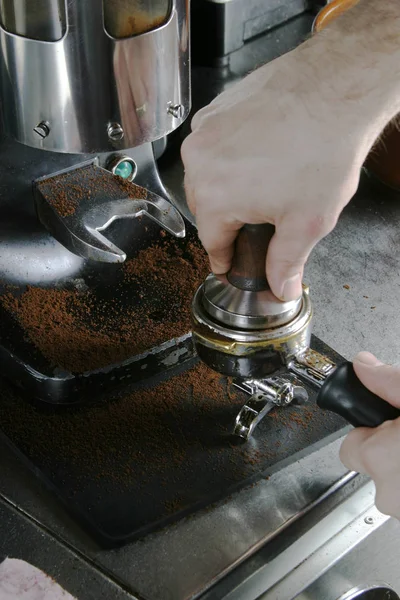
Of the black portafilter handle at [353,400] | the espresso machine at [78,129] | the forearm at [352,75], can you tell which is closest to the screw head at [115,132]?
the espresso machine at [78,129]

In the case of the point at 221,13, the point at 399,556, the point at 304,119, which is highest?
the point at 304,119

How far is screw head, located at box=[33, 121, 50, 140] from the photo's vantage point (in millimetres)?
751

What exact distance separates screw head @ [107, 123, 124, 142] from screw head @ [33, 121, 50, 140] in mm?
59

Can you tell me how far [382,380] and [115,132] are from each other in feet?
1.17

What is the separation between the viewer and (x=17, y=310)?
0.81 meters

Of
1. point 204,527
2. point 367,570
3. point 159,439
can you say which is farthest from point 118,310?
point 367,570

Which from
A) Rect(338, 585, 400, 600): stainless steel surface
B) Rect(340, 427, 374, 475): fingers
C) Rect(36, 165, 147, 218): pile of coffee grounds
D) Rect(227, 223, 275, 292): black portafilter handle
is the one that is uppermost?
Rect(227, 223, 275, 292): black portafilter handle

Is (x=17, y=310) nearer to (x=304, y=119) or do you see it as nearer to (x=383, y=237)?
(x=304, y=119)

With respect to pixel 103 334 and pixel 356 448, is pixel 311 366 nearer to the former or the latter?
pixel 356 448

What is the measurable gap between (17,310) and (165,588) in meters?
0.32

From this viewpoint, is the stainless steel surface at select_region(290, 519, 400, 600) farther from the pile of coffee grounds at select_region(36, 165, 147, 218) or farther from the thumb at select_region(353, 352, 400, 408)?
the pile of coffee grounds at select_region(36, 165, 147, 218)

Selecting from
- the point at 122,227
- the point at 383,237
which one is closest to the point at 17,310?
the point at 122,227

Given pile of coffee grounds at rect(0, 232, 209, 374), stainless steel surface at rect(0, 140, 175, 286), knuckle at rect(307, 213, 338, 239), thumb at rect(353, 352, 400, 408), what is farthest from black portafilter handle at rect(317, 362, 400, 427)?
stainless steel surface at rect(0, 140, 175, 286)

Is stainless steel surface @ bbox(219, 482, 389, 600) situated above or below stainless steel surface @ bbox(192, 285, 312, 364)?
below
